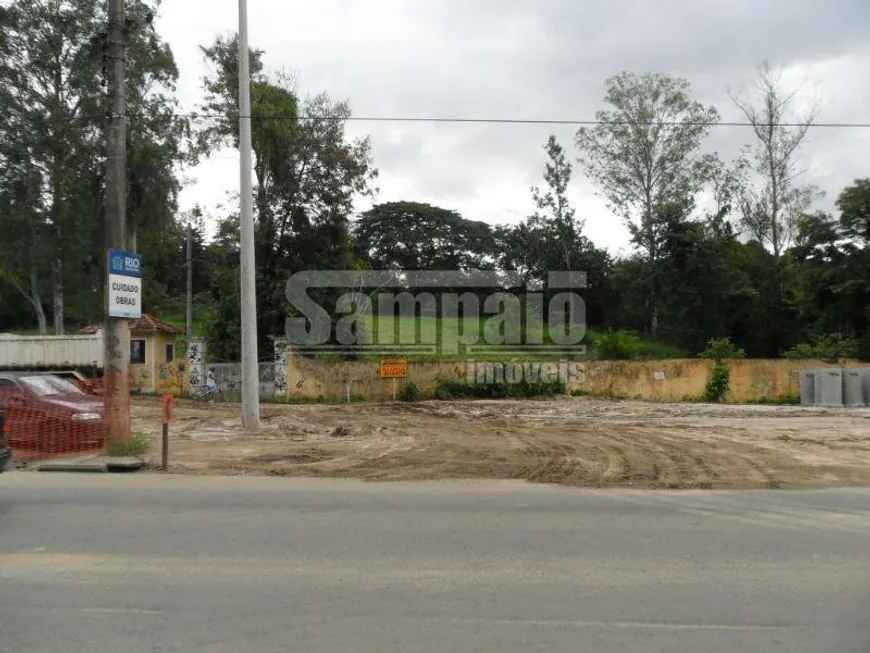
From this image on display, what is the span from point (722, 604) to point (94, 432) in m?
12.5

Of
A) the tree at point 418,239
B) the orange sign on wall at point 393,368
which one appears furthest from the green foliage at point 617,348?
the tree at point 418,239

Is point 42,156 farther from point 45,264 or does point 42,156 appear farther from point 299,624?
point 299,624

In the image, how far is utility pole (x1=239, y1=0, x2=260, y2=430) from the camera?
17516 millimetres

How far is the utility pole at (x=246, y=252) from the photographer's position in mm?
17516

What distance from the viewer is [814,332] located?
37875 mm

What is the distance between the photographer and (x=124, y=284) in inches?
538

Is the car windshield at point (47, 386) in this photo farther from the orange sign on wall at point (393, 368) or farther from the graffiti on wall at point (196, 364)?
the orange sign on wall at point (393, 368)

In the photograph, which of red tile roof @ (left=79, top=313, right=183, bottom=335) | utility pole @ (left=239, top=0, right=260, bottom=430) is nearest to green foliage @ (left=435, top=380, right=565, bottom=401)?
utility pole @ (left=239, top=0, right=260, bottom=430)

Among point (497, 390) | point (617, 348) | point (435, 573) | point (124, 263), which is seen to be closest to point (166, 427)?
point (124, 263)

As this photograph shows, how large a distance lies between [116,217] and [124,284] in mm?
1339

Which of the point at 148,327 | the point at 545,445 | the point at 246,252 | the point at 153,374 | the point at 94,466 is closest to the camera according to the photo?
the point at 94,466

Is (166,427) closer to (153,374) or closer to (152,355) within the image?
(153,374)

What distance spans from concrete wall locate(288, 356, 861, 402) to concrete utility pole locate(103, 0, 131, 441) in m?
16.2

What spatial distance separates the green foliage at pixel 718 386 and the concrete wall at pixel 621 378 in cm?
34
